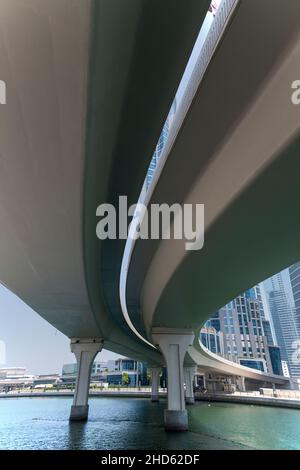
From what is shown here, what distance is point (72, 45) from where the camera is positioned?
4734 millimetres

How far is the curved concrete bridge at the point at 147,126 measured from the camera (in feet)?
15.9

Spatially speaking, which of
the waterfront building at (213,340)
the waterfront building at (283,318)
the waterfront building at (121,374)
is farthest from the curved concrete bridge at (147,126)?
the waterfront building at (283,318)

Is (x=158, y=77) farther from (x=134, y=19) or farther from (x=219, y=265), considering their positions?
(x=219, y=265)

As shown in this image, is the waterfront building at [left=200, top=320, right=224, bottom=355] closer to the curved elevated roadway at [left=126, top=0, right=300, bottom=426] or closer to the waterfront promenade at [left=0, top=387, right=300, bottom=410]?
the waterfront promenade at [left=0, top=387, right=300, bottom=410]

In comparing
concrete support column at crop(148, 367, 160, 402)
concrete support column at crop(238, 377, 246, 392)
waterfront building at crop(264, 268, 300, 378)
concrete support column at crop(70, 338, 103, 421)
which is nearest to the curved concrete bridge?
concrete support column at crop(70, 338, 103, 421)

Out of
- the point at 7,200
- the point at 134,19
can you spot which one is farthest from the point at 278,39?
the point at 7,200

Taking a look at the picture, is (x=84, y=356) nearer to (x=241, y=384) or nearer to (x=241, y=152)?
(x=241, y=152)

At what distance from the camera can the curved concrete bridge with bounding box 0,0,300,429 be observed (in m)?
Result: 4.84

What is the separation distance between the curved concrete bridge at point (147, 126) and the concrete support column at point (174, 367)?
41.0 feet

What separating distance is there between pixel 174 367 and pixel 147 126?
20.6 m

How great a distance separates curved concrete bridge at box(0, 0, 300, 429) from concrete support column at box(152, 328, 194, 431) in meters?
12.5

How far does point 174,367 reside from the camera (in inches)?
922
